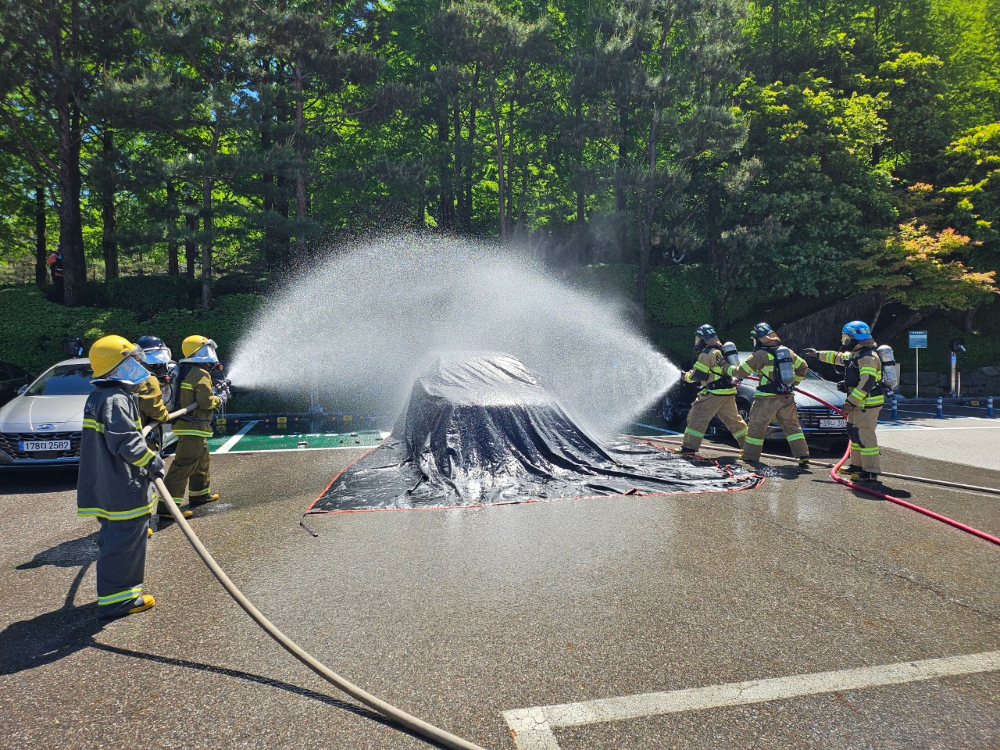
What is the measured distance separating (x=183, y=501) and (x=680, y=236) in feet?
59.1

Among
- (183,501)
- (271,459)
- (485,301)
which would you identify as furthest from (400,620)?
(485,301)

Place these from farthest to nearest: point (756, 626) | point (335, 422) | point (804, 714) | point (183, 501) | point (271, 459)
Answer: point (335, 422), point (271, 459), point (183, 501), point (756, 626), point (804, 714)

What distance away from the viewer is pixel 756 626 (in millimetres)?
3672

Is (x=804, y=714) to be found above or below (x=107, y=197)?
below

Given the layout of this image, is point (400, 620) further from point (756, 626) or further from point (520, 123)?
point (520, 123)

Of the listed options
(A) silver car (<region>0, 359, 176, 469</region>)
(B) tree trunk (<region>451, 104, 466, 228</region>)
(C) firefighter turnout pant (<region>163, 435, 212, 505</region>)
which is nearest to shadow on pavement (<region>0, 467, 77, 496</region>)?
(A) silver car (<region>0, 359, 176, 469</region>)

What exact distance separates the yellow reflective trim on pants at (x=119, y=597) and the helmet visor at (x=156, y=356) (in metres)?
2.81

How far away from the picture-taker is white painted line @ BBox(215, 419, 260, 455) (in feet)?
32.4

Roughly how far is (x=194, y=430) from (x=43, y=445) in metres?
2.43

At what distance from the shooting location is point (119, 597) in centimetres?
385

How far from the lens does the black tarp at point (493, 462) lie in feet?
21.7

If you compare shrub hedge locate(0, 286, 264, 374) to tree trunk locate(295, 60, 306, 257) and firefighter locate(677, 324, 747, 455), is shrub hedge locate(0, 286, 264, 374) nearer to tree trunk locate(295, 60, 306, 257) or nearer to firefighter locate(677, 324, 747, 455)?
tree trunk locate(295, 60, 306, 257)

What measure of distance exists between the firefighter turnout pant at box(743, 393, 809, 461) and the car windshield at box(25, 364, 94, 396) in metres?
9.26


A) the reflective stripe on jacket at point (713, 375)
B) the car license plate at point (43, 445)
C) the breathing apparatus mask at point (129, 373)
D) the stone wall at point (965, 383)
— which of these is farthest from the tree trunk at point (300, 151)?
the stone wall at point (965, 383)
